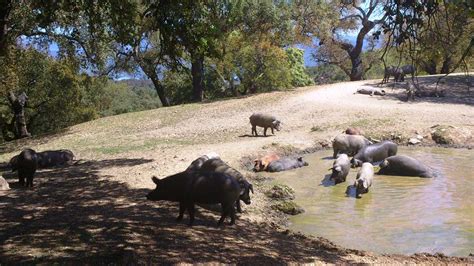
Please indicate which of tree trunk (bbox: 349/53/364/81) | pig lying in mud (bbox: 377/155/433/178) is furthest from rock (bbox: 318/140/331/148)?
tree trunk (bbox: 349/53/364/81)

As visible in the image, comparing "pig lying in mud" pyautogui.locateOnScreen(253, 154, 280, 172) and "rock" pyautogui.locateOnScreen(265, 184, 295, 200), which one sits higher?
"pig lying in mud" pyautogui.locateOnScreen(253, 154, 280, 172)

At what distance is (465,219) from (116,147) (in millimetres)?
13102

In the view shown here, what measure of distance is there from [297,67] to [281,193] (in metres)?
32.6

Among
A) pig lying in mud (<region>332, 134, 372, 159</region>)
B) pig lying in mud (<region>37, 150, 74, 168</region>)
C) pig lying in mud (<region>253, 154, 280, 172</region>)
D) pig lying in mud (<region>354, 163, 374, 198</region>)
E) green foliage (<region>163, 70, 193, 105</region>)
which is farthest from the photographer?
green foliage (<region>163, 70, 193, 105</region>)

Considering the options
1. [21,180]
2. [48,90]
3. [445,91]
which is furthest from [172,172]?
[48,90]

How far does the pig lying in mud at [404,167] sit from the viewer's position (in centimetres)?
1274

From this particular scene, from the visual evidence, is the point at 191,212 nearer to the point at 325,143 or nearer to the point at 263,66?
the point at 325,143

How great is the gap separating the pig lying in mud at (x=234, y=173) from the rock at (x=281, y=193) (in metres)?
0.69

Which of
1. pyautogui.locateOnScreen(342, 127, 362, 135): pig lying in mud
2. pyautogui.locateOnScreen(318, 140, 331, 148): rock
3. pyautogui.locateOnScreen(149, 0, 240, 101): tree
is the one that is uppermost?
pyautogui.locateOnScreen(149, 0, 240, 101): tree

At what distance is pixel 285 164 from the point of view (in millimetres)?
14102

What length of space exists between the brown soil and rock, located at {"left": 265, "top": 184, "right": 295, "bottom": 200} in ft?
0.74

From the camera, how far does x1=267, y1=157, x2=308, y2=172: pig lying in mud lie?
13906mm

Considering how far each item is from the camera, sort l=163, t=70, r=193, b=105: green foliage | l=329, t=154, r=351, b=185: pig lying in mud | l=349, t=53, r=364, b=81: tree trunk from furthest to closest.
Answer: l=163, t=70, r=193, b=105: green foliage
l=349, t=53, r=364, b=81: tree trunk
l=329, t=154, r=351, b=185: pig lying in mud

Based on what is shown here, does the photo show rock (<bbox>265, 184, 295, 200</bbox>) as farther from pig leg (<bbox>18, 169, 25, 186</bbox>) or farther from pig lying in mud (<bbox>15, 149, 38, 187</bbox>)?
pig leg (<bbox>18, 169, 25, 186</bbox>)
